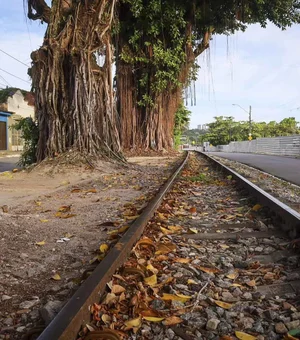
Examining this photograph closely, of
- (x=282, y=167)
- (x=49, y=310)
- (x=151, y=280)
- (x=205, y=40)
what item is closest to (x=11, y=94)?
(x=205, y=40)

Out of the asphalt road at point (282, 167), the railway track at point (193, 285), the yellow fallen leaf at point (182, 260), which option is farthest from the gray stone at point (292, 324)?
the asphalt road at point (282, 167)

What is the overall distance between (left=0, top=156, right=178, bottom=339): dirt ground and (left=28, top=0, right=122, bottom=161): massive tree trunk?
5.19 ft

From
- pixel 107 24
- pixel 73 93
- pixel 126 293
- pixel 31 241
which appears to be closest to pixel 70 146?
pixel 73 93

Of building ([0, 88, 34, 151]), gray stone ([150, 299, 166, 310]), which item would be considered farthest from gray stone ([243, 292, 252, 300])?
building ([0, 88, 34, 151])

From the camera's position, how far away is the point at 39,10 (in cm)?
980

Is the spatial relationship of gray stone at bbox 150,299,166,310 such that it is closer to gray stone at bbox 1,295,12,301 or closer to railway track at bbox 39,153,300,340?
railway track at bbox 39,153,300,340

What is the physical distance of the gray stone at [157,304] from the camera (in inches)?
79.8

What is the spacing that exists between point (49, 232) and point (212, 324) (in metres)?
2.25

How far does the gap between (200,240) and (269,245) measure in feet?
2.01

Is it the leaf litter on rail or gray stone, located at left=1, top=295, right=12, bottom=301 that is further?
gray stone, located at left=1, top=295, right=12, bottom=301

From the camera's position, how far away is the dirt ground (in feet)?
7.06

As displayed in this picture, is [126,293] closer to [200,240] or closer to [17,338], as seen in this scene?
[17,338]

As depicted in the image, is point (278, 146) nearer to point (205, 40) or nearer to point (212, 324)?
point (205, 40)

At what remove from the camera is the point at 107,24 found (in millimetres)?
9742
